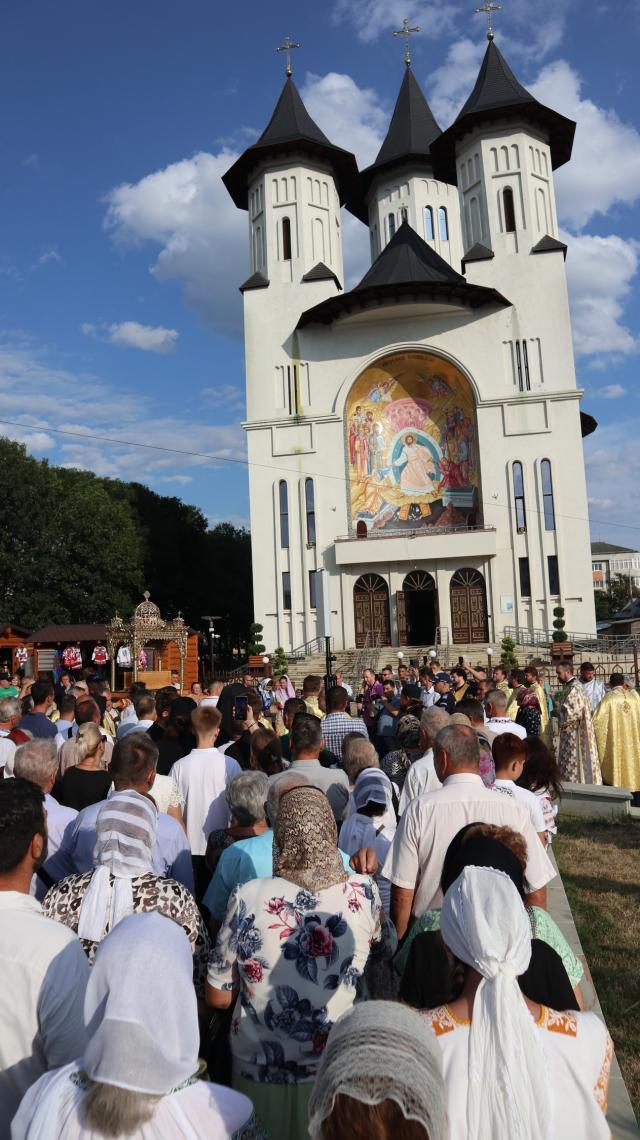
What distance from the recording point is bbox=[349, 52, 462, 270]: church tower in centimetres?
4219

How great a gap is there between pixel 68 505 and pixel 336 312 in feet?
56.2

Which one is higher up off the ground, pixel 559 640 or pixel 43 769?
pixel 559 640

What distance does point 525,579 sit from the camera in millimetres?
31391

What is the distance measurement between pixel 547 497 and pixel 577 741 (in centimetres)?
2275

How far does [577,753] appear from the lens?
10172 millimetres

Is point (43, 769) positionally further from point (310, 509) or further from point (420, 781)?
point (310, 509)

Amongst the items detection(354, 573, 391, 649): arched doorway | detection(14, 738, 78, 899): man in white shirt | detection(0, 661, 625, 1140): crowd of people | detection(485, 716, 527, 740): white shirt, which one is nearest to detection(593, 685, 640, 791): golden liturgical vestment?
detection(485, 716, 527, 740): white shirt

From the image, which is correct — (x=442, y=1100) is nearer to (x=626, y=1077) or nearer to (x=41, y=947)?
(x=41, y=947)

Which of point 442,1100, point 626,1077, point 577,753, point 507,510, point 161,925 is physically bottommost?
point 626,1077

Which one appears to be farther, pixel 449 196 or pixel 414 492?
pixel 449 196

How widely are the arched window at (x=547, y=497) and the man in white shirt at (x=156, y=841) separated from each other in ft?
96.2

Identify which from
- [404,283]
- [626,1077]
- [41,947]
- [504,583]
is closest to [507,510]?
[504,583]

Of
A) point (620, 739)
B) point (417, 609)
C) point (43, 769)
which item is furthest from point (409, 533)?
point (43, 769)

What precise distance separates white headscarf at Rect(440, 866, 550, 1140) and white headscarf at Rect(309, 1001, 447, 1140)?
0.40m
